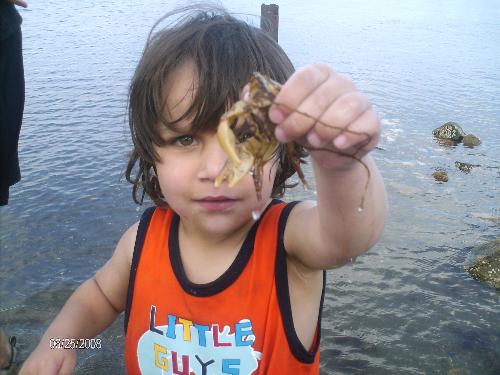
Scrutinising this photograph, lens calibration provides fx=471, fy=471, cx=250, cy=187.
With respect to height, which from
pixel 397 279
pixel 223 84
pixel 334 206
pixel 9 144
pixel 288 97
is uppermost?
pixel 288 97

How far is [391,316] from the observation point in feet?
19.9

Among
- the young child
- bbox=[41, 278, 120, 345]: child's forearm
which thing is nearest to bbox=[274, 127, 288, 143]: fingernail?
the young child

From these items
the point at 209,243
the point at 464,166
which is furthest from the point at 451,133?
the point at 209,243

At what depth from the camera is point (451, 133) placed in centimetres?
1305

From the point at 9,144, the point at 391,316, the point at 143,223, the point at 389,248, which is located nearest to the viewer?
the point at 143,223

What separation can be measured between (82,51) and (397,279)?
15.1m

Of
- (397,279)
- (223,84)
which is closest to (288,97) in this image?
(223,84)

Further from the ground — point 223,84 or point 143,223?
point 223,84

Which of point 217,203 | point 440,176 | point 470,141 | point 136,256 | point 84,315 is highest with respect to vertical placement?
point 217,203

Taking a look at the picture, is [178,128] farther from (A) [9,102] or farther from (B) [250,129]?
(A) [9,102]

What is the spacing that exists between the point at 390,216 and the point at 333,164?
745 centimetres

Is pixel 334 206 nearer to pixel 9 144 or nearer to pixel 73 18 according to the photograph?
pixel 9 144

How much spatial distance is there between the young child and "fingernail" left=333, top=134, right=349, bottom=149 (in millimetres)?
397

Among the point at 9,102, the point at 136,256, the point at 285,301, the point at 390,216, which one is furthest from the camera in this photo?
the point at 390,216
